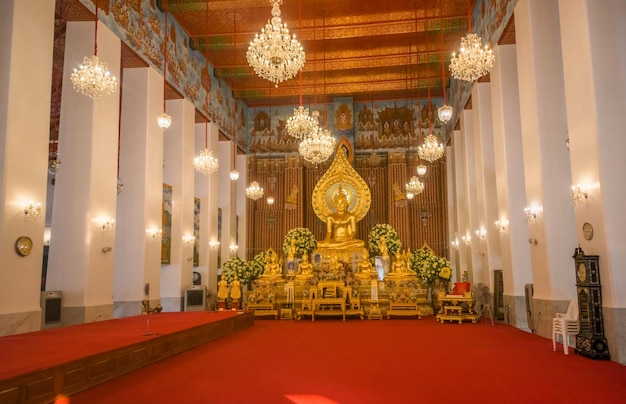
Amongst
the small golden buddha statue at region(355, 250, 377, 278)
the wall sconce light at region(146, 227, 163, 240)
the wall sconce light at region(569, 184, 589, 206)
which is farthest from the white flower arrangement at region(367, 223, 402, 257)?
the wall sconce light at region(569, 184, 589, 206)

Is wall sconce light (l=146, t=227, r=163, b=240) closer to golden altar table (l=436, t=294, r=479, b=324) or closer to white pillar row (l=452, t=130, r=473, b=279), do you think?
golden altar table (l=436, t=294, r=479, b=324)

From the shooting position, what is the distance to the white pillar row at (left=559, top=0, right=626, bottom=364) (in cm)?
691

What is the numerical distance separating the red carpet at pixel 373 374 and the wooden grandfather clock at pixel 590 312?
0.23 metres

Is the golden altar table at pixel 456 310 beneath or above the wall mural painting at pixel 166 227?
beneath

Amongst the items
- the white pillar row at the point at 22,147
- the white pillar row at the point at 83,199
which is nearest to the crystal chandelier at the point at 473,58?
the white pillar row at the point at 22,147

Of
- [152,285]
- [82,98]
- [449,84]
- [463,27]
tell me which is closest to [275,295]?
[152,285]

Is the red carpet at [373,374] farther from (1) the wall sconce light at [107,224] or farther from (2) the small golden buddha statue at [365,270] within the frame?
(2) the small golden buddha statue at [365,270]

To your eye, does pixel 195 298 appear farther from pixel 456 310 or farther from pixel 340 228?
pixel 456 310

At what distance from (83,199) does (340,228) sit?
10.2 meters

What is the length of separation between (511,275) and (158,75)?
1049 cm

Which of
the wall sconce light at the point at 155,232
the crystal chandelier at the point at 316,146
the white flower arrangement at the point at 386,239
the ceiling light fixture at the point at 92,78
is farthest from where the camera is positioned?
the white flower arrangement at the point at 386,239

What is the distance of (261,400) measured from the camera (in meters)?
4.95

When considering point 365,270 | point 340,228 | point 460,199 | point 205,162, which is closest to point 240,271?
point 340,228

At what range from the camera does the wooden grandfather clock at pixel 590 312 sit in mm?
6984
